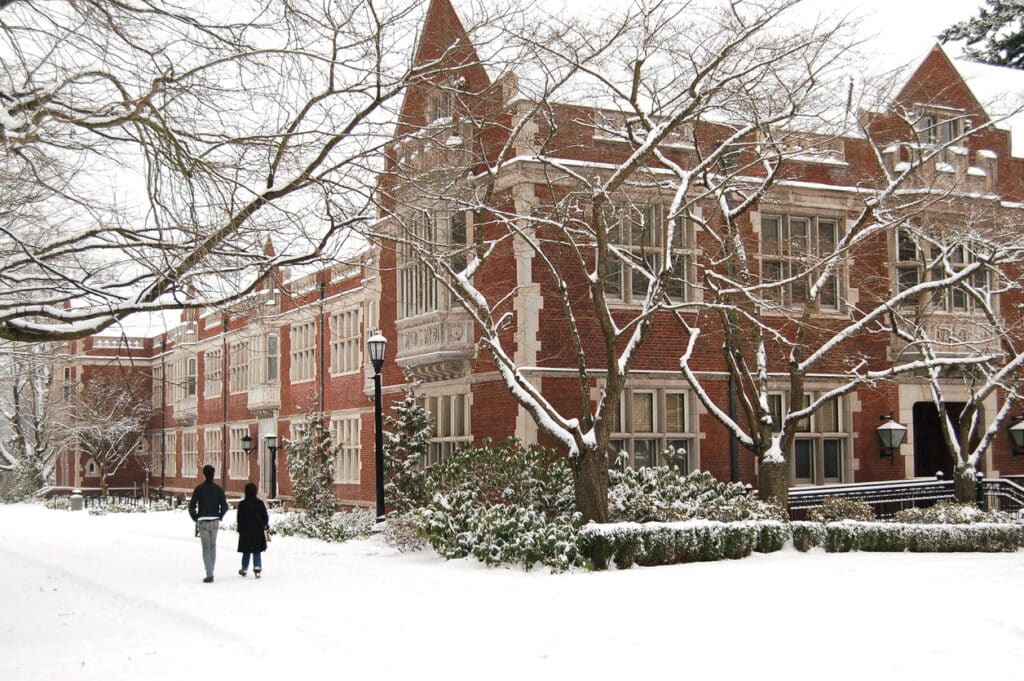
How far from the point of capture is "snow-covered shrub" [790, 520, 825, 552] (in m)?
17.9

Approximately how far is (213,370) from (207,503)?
31749 millimetres

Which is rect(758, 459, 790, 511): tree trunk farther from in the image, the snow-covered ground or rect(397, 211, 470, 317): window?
rect(397, 211, 470, 317): window

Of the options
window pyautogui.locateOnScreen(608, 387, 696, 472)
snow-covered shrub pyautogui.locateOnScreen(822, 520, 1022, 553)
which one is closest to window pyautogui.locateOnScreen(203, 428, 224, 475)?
window pyautogui.locateOnScreen(608, 387, 696, 472)

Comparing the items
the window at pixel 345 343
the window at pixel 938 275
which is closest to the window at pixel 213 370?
the window at pixel 345 343

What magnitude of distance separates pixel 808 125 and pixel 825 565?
23.5 feet

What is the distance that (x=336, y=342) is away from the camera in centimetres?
3278

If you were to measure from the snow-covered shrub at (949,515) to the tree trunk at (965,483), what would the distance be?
1.04 metres

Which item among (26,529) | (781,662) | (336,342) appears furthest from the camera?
(336,342)

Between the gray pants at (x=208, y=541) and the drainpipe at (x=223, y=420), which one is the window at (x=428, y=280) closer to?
the gray pants at (x=208, y=541)

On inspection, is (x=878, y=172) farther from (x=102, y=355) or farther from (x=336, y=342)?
(x=102, y=355)

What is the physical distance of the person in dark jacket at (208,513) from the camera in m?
15.3

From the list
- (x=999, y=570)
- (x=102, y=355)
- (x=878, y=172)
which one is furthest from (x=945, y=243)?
(x=102, y=355)

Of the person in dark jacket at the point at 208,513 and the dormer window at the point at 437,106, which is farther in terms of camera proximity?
the person in dark jacket at the point at 208,513

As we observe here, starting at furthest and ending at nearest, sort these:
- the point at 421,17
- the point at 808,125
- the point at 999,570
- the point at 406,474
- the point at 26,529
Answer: the point at 26,529
the point at 406,474
the point at 808,125
the point at 999,570
the point at 421,17
